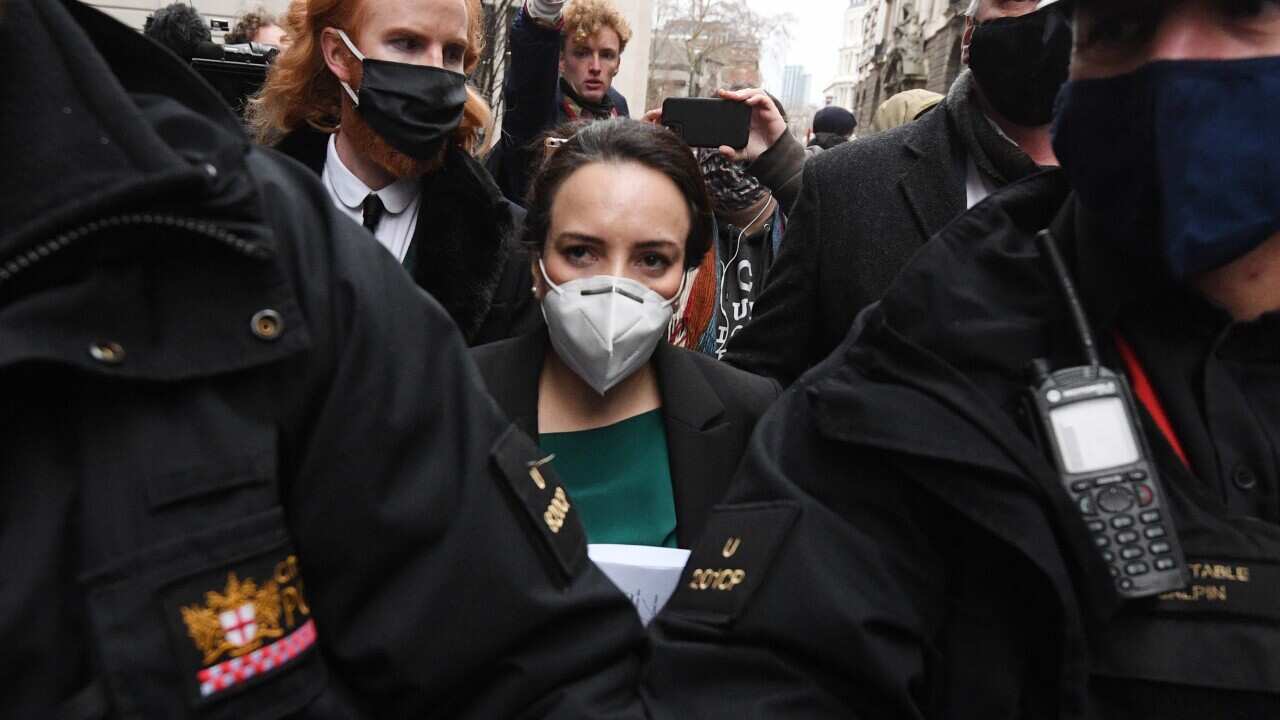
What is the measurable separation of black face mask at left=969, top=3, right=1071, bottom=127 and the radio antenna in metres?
0.97

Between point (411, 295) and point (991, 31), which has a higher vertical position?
point (991, 31)

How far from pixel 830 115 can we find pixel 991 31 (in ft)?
19.2

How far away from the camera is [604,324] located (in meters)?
2.25

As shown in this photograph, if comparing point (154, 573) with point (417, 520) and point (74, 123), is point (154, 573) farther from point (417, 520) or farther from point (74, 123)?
point (74, 123)

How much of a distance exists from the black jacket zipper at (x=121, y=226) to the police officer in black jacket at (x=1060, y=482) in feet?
2.32

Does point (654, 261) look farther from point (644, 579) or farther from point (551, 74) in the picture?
point (551, 74)

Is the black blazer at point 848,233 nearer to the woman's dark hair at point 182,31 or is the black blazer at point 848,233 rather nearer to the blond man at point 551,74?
the blond man at point 551,74

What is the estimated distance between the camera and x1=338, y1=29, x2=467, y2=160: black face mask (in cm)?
283

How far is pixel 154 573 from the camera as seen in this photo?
3.26 feet

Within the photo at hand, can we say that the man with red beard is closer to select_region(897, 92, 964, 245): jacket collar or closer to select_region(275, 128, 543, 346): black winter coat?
select_region(275, 128, 543, 346): black winter coat

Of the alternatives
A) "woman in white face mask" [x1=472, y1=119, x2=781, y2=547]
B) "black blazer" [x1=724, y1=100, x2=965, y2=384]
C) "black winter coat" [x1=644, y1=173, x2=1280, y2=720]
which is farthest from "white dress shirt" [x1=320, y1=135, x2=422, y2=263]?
"black winter coat" [x1=644, y1=173, x2=1280, y2=720]

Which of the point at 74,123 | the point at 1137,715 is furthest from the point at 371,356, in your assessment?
the point at 1137,715

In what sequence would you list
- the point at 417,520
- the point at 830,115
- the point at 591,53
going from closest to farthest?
the point at 417,520 < the point at 591,53 < the point at 830,115

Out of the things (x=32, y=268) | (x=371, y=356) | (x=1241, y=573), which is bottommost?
(x=1241, y=573)
